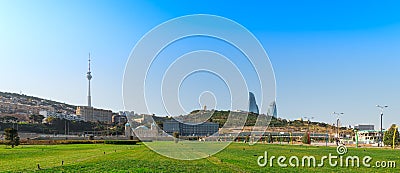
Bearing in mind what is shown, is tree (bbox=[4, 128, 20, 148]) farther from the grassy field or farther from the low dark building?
the low dark building

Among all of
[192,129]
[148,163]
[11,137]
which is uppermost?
[148,163]

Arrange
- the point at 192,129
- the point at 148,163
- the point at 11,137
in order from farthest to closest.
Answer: the point at 192,129 → the point at 11,137 → the point at 148,163

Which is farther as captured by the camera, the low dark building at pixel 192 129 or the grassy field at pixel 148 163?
the low dark building at pixel 192 129

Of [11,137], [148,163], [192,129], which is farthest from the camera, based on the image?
[192,129]

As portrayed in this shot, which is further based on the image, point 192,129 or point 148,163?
point 192,129

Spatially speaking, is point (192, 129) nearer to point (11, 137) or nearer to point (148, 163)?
point (11, 137)

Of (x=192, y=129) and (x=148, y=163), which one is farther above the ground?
(x=148, y=163)

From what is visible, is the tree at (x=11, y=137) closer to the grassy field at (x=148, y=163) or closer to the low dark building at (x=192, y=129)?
the grassy field at (x=148, y=163)

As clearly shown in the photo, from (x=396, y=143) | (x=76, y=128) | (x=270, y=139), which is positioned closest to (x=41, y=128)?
(x=76, y=128)

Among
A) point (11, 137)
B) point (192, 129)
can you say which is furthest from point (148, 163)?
point (192, 129)

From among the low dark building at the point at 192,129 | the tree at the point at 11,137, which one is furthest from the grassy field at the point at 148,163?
the low dark building at the point at 192,129

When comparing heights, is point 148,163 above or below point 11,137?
above

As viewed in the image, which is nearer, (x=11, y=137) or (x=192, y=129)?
(x=11, y=137)

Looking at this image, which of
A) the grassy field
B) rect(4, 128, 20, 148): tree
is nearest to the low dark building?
rect(4, 128, 20, 148): tree
